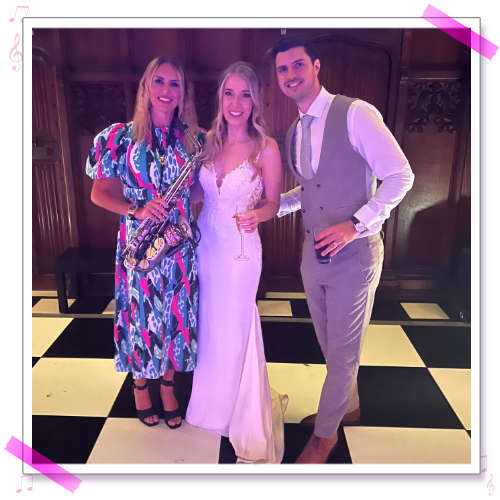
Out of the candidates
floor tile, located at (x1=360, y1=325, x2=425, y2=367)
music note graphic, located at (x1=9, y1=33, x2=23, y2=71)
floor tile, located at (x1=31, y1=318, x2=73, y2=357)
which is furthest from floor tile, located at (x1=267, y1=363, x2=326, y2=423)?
music note graphic, located at (x1=9, y1=33, x2=23, y2=71)

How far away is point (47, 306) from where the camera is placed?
3.00 metres

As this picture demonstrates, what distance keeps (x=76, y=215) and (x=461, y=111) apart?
2356 mm

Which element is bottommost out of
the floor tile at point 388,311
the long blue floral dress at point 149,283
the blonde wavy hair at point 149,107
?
the floor tile at point 388,311

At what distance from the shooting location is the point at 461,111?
2.83 meters

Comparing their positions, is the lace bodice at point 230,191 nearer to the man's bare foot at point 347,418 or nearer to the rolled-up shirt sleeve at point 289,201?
the rolled-up shirt sleeve at point 289,201

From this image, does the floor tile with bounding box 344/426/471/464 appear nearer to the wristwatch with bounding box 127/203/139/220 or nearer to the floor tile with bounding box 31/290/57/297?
the wristwatch with bounding box 127/203/139/220

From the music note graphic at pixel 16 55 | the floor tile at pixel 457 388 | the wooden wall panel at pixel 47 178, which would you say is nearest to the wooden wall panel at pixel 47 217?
the wooden wall panel at pixel 47 178

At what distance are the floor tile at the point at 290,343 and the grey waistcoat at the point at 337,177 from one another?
1.03 m

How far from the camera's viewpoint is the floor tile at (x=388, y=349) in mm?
2412

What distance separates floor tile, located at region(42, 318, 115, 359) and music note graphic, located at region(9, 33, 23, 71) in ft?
4.78

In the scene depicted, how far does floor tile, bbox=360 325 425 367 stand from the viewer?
2.41 meters
